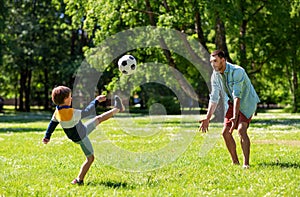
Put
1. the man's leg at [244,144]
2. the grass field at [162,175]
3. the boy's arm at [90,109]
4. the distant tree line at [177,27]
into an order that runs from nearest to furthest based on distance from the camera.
→ the grass field at [162,175]
the boy's arm at [90,109]
the man's leg at [244,144]
the distant tree line at [177,27]

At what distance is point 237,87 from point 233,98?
23 cm

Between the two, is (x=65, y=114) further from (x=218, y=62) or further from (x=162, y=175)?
(x=218, y=62)

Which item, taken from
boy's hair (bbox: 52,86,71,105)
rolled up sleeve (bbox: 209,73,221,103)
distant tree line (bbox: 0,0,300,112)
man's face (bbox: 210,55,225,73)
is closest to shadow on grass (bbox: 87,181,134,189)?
boy's hair (bbox: 52,86,71,105)

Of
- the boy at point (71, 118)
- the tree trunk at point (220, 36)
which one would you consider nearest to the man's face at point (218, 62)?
the boy at point (71, 118)

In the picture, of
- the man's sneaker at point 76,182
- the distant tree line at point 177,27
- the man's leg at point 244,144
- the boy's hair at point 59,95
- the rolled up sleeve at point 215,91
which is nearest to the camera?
the boy's hair at point 59,95

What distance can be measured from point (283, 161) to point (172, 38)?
55.0 feet

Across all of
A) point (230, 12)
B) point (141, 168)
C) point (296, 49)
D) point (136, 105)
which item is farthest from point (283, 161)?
point (136, 105)

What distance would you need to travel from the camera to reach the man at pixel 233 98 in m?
8.77

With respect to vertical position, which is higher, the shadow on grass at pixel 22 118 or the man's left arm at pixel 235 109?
the man's left arm at pixel 235 109

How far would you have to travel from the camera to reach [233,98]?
8883mm

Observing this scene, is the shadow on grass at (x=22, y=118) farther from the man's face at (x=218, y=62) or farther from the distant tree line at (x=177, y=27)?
the man's face at (x=218, y=62)

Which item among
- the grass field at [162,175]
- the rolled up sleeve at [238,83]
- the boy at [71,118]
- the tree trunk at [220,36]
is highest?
the tree trunk at [220,36]

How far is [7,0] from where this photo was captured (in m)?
47.0

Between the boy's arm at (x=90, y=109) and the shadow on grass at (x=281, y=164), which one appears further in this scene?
the shadow on grass at (x=281, y=164)
